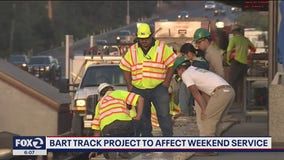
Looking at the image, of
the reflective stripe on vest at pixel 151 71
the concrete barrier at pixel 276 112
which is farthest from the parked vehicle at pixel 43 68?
the reflective stripe on vest at pixel 151 71

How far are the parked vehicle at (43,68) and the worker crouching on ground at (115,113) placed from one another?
3168 cm

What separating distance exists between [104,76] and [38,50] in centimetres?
7882

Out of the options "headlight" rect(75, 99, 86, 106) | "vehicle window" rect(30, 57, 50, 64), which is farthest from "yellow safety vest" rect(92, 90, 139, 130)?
"vehicle window" rect(30, 57, 50, 64)

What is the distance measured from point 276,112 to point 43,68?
Result: 38627mm

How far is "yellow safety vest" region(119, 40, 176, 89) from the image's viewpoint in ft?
47.3

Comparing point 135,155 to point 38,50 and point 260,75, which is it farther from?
point 38,50

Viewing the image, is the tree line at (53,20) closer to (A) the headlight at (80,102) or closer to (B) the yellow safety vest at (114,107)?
(A) the headlight at (80,102)

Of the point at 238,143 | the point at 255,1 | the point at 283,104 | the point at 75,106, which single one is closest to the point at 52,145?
the point at 238,143

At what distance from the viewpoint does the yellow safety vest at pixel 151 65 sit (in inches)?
567

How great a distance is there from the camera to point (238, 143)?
962cm

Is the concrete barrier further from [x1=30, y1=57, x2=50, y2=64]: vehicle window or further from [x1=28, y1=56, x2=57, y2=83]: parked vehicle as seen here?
[x1=30, y1=57, x2=50, y2=64]: vehicle window

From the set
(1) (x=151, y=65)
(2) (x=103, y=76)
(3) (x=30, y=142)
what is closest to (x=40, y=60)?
(2) (x=103, y=76)

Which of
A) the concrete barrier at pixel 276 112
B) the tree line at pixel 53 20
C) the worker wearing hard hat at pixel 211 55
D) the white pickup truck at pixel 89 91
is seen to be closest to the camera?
the worker wearing hard hat at pixel 211 55

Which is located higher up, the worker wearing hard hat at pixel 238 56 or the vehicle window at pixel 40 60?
the worker wearing hard hat at pixel 238 56
